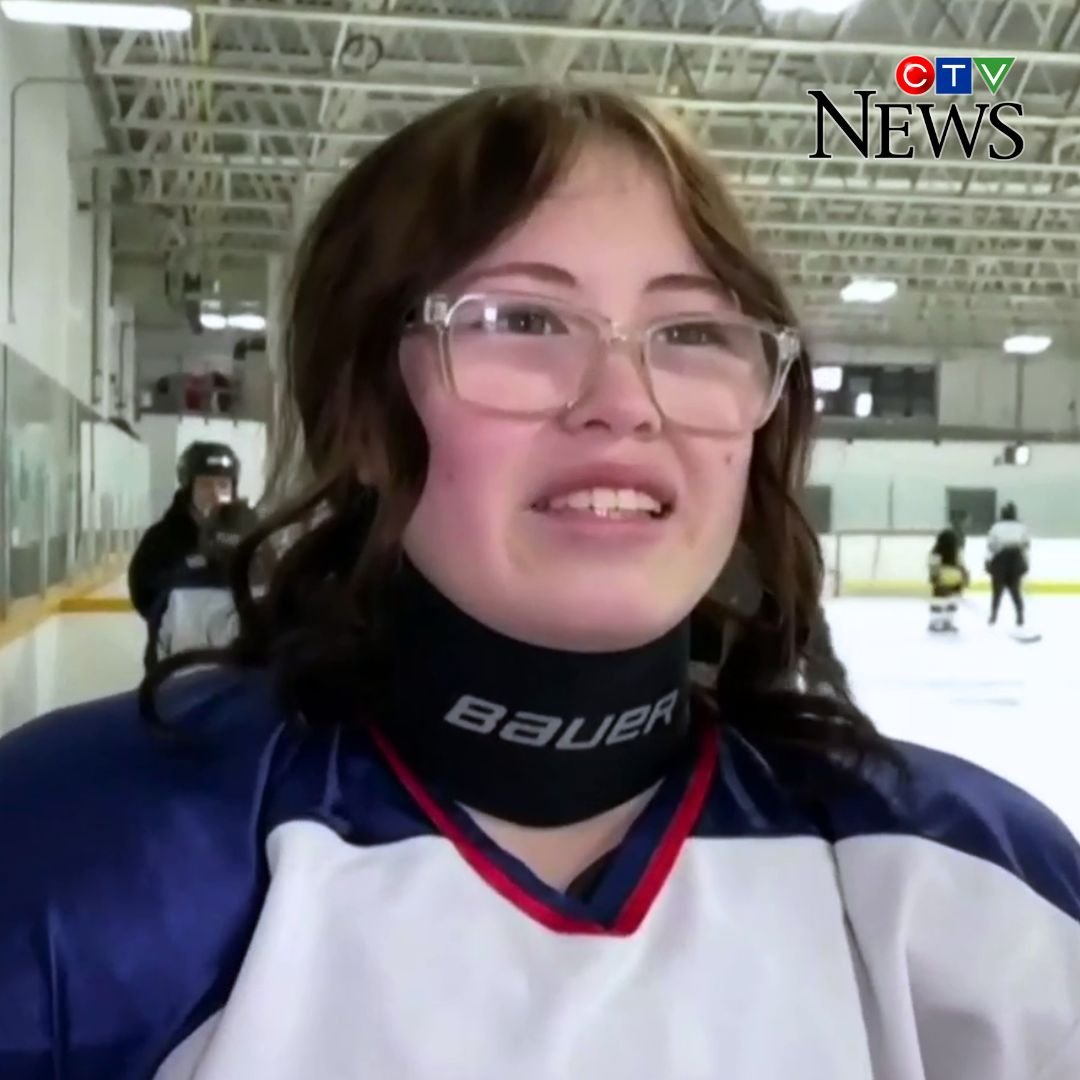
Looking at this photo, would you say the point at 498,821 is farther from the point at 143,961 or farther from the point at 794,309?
the point at 794,309

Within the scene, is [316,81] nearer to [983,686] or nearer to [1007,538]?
[983,686]

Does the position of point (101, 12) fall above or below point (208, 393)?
above

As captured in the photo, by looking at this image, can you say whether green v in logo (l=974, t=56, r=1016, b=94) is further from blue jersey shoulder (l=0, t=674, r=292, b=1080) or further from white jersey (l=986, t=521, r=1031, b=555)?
blue jersey shoulder (l=0, t=674, r=292, b=1080)

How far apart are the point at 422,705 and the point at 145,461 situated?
15.6 meters

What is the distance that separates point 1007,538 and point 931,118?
3.79 metres

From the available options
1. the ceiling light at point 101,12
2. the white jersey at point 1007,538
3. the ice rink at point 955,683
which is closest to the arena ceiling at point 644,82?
the ceiling light at point 101,12

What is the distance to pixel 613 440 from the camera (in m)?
0.96

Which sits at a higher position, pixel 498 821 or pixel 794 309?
pixel 794 309

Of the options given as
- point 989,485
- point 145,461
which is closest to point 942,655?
point 989,485

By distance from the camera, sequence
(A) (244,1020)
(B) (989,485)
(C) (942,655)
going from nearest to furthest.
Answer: (A) (244,1020) < (C) (942,655) < (B) (989,485)

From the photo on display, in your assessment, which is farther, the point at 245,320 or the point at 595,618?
the point at 245,320

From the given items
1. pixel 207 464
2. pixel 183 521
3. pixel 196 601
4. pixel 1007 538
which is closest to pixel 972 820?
pixel 196 601

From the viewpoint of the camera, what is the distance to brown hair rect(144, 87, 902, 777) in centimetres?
102

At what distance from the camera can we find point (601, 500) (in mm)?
967
